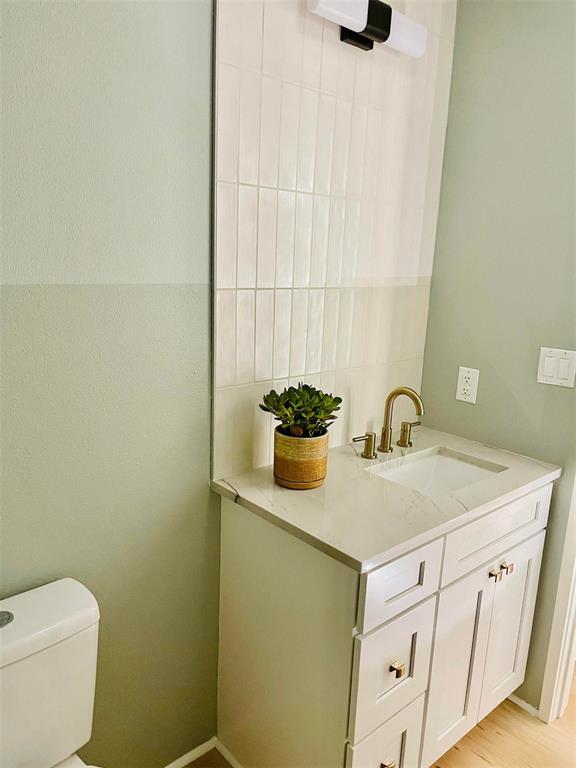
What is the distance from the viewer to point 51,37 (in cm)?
108

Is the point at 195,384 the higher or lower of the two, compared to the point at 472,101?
lower

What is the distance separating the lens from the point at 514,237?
177cm

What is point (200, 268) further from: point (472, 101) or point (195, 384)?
point (472, 101)

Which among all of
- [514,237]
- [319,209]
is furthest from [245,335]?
[514,237]

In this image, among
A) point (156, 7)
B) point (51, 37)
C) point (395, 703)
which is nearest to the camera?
point (51, 37)

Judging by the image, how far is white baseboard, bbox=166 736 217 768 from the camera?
5.32 ft

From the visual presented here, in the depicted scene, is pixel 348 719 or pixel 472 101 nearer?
pixel 348 719

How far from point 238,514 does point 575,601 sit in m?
1.09

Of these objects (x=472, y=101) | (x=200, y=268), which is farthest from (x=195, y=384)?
(x=472, y=101)

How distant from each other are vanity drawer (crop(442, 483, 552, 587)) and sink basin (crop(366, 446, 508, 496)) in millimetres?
142

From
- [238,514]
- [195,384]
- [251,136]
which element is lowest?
[238,514]

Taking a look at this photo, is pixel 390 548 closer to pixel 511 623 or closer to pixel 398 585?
pixel 398 585

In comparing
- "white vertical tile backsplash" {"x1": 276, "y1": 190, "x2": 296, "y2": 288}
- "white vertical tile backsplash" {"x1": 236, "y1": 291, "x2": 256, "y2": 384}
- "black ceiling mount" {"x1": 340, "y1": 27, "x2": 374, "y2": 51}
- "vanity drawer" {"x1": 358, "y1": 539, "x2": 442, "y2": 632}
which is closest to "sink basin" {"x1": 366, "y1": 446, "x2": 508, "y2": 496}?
"vanity drawer" {"x1": 358, "y1": 539, "x2": 442, "y2": 632}

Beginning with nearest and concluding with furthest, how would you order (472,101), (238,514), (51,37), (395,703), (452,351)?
(51,37)
(395,703)
(238,514)
(472,101)
(452,351)
